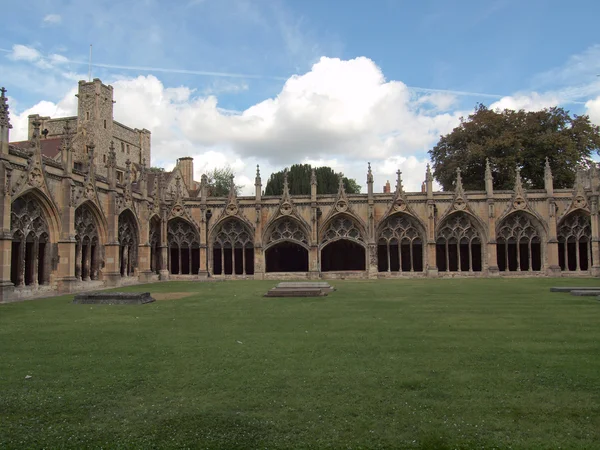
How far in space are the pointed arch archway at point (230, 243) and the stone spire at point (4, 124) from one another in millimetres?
16127

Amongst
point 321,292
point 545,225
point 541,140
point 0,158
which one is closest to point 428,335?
point 321,292

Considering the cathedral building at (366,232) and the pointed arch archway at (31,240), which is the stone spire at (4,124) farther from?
the cathedral building at (366,232)

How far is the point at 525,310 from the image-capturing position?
13.2 meters

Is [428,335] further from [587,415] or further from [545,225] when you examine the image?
[545,225]

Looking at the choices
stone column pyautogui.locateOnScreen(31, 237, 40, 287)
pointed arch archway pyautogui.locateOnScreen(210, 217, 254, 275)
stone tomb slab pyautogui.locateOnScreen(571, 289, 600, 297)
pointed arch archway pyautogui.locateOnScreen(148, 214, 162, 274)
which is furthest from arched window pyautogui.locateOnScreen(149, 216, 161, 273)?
stone tomb slab pyautogui.locateOnScreen(571, 289, 600, 297)

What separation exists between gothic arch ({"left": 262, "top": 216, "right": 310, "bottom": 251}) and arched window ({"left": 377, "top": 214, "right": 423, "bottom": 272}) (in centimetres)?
522

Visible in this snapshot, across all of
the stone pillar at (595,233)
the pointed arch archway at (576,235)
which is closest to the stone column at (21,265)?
the pointed arch archway at (576,235)

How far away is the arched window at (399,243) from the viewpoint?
32656 millimetres

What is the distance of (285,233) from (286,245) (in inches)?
88.9

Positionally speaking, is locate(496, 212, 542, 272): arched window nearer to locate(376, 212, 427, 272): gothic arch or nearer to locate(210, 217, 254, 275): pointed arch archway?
locate(376, 212, 427, 272): gothic arch

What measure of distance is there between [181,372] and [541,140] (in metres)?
37.5

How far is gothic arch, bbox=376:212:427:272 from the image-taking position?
3256 cm

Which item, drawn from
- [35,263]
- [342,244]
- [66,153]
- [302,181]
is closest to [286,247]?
[342,244]

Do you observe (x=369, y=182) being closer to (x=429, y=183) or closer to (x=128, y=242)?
(x=429, y=183)
